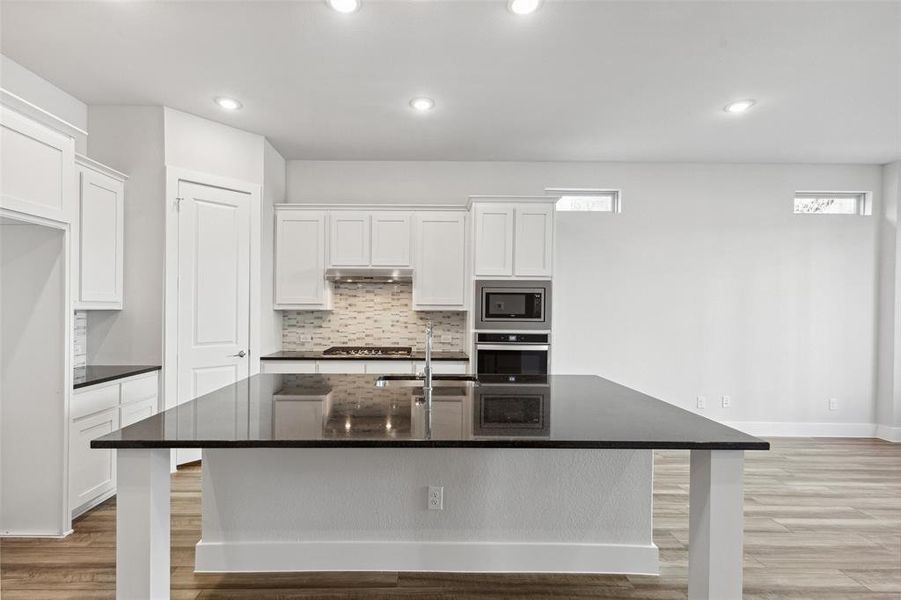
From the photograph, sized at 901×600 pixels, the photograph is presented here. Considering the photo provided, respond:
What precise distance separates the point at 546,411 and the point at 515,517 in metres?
0.71

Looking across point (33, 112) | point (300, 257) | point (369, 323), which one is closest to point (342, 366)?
point (369, 323)

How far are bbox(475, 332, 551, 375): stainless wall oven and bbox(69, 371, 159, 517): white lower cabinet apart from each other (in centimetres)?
271

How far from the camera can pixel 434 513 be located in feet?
7.73

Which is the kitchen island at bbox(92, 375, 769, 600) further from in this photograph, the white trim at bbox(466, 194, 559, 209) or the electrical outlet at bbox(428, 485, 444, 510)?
the white trim at bbox(466, 194, 559, 209)

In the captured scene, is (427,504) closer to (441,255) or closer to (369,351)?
(369,351)

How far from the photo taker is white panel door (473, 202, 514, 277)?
14.9 ft

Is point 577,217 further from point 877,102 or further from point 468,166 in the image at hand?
point 877,102

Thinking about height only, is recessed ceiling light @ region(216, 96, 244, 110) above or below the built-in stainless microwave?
above

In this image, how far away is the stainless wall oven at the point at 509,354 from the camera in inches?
177

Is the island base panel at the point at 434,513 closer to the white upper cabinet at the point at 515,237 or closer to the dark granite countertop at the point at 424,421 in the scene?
the dark granite countertop at the point at 424,421

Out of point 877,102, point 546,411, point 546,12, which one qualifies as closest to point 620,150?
point 877,102

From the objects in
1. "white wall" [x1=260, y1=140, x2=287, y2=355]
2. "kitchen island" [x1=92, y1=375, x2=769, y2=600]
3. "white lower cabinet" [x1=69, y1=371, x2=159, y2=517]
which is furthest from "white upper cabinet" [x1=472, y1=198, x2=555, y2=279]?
"white lower cabinet" [x1=69, y1=371, x2=159, y2=517]

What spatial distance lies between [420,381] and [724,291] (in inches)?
154

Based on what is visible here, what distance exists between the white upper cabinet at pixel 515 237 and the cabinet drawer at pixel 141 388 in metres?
2.82
